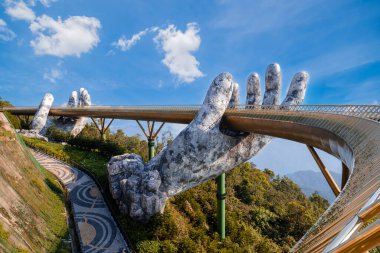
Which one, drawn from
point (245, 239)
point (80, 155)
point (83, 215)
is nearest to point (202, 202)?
point (245, 239)

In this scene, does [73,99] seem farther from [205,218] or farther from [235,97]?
[205,218]

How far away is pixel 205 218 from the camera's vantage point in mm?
21844

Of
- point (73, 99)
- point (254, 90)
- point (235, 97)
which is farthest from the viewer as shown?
point (73, 99)

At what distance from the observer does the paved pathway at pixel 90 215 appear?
A: 50.7 feet

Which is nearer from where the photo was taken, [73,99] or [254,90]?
[254,90]

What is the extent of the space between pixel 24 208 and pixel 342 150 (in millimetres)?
14426

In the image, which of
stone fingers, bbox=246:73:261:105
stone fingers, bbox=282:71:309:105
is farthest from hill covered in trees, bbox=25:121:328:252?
stone fingers, bbox=282:71:309:105

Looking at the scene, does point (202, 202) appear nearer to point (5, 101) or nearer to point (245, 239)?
point (245, 239)

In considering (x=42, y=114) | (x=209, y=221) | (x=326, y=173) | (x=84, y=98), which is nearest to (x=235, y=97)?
(x=209, y=221)

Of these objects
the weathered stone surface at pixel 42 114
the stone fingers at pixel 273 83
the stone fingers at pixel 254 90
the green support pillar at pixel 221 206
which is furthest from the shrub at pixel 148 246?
the weathered stone surface at pixel 42 114

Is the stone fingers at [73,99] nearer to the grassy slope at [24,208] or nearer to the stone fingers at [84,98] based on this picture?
the stone fingers at [84,98]

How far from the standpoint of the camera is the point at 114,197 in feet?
63.3

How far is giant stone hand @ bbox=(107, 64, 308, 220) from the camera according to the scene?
17.7 m

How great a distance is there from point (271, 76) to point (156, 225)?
15214mm
